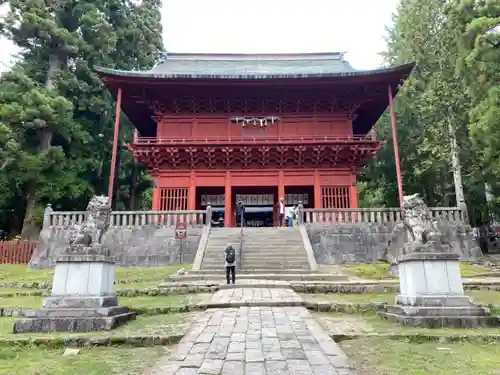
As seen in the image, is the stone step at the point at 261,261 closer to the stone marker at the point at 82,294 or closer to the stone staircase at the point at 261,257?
the stone staircase at the point at 261,257

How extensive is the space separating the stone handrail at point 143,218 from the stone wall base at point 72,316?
10.1 metres

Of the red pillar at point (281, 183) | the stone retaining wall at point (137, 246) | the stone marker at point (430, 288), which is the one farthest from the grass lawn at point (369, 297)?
the red pillar at point (281, 183)

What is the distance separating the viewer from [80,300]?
19.4ft

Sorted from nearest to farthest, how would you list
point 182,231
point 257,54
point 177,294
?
1. point 177,294
2. point 182,231
3. point 257,54

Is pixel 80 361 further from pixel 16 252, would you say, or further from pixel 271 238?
pixel 16 252

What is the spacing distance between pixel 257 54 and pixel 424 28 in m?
11.2

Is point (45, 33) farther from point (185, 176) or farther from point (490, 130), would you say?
point (490, 130)

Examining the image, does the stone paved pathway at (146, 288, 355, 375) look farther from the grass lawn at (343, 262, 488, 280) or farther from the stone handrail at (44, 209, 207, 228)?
the stone handrail at (44, 209, 207, 228)

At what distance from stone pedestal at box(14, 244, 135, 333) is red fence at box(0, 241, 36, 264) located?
1259 centimetres

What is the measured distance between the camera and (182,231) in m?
15.7

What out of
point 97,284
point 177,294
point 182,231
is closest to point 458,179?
point 182,231

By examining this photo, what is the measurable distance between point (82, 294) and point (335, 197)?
1574 cm

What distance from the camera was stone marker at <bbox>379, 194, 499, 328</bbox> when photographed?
18.0 feet

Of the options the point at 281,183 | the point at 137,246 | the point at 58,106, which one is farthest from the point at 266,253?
the point at 58,106
